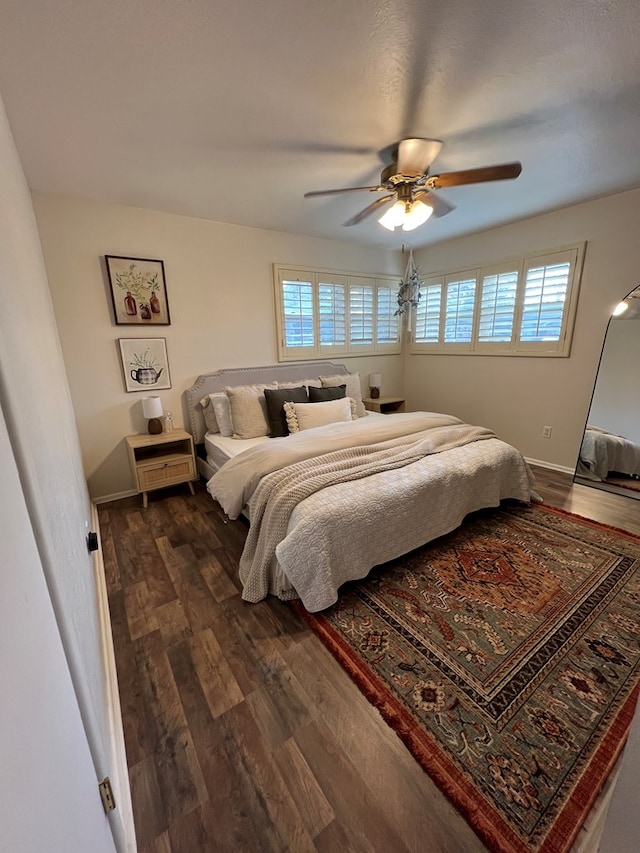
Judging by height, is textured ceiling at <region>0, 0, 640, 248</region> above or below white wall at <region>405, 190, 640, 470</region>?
above

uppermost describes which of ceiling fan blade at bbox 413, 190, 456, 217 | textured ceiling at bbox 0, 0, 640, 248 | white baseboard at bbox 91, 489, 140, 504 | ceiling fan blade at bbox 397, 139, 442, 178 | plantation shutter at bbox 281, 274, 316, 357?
textured ceiling at bbox 0, 0, 640, 248

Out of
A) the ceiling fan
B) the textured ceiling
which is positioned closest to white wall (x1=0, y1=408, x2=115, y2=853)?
the textured ceiling

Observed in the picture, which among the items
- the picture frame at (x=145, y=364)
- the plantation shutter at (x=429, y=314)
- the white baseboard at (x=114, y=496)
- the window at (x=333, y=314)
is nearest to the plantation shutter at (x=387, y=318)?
the window at (x=333, y=314)

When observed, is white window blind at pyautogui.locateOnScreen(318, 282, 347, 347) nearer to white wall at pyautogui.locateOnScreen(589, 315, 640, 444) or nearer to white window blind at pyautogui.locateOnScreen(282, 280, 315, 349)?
white window blind at pyautogui.locateOnScreen(282, 280, 315, 349)

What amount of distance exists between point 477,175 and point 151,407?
286 cm

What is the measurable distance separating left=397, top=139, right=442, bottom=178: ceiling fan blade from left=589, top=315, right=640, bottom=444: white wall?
88.9 inches

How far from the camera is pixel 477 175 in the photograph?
1827 millimetres

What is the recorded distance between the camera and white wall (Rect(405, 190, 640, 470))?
9.53ft

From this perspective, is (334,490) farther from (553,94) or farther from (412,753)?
(553,94)

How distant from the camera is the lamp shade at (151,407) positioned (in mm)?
2965

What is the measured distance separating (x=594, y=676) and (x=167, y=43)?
310 centimetres

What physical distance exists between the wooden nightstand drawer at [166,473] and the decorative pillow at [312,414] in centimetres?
101

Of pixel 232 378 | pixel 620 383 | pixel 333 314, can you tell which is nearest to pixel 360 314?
pixel 333 314

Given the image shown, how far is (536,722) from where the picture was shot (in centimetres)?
129
